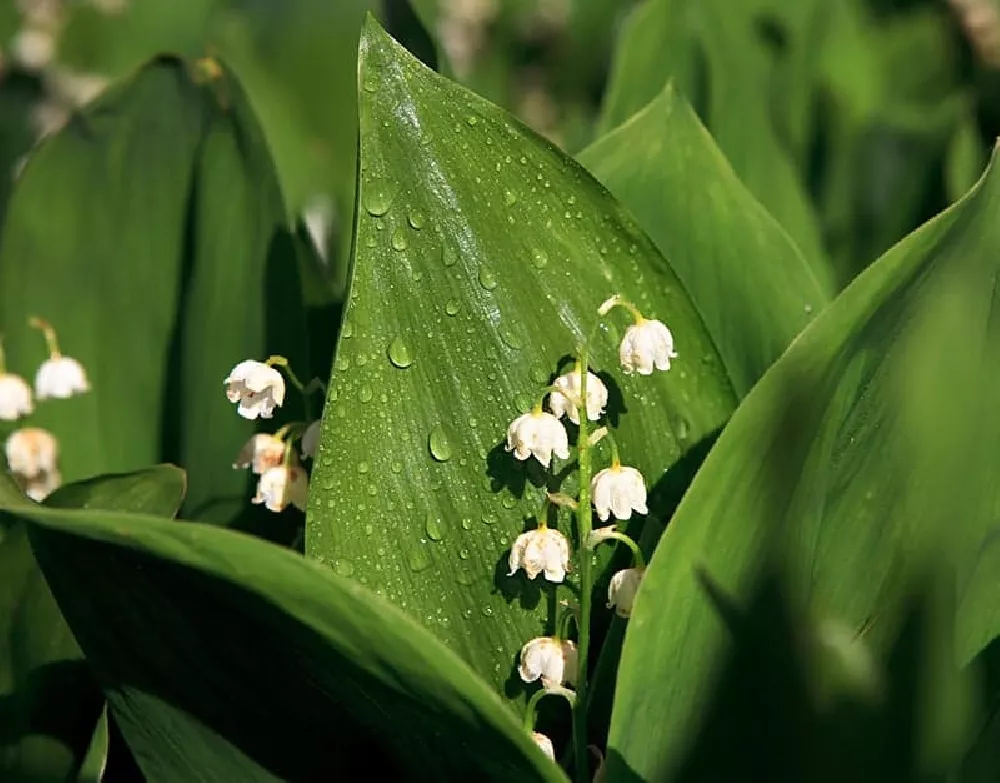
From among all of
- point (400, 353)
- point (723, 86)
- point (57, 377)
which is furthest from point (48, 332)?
point (723, 86)

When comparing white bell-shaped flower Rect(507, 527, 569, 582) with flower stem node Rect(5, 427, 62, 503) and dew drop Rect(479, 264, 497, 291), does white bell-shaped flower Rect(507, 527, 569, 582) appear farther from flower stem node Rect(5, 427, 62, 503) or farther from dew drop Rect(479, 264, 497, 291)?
flower stem node Rect(5, 427, 62, 503)

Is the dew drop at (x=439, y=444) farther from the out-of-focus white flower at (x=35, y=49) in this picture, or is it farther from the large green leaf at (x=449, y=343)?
the out-of-focus white flower at (x=35, y=49)

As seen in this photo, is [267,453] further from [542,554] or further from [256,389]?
[542,554]

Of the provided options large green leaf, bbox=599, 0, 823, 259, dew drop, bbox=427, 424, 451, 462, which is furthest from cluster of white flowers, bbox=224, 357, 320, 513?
large green leaf, bbox=599, 0, 823, 259

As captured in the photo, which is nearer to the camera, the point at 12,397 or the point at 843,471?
the point at 843,471

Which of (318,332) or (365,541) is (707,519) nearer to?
(365,541)
